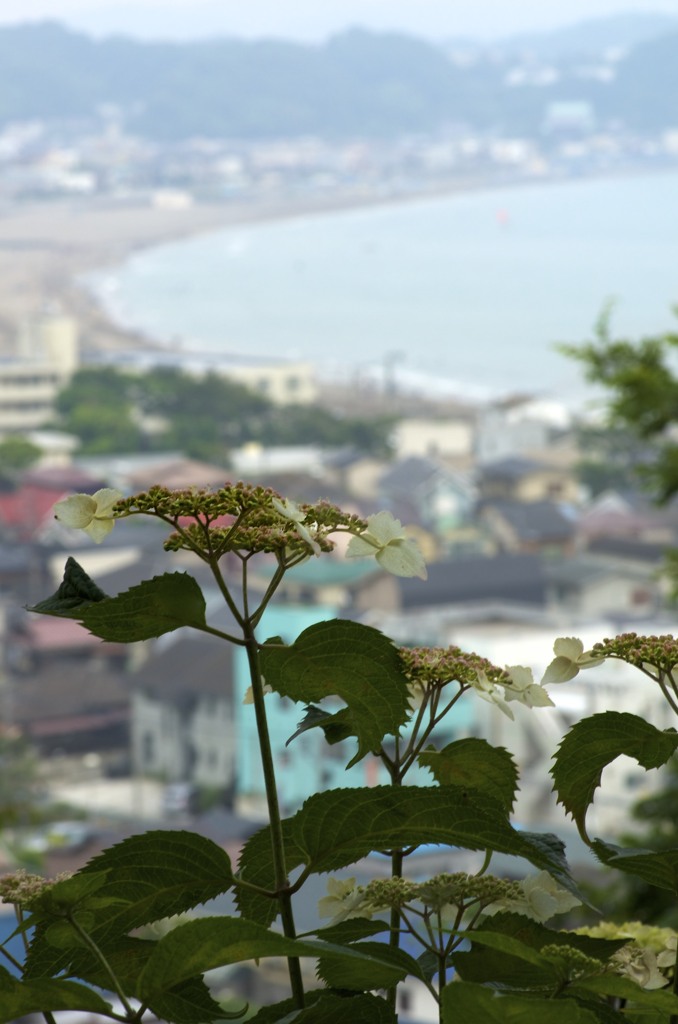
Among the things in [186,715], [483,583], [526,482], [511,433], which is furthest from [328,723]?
[511,433]

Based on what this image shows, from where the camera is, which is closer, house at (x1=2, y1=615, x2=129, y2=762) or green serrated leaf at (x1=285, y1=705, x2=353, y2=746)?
green serrated leaf at (x1=285, y1=705, x2=353, y2=746)

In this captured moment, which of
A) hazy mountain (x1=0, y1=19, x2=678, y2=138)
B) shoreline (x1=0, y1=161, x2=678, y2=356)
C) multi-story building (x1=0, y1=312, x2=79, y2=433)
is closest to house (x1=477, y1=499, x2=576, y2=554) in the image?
multi-story building (x1=0, y1=312, x2=79, y2=433)

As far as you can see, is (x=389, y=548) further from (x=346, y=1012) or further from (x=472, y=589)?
(x=472, y=589)

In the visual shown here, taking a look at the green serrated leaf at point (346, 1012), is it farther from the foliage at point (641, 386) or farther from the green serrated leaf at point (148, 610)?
the foliage at point (641, 386)

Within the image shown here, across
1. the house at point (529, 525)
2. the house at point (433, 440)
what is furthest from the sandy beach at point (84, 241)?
the house at point (529, 525)

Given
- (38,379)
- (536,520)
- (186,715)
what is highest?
(38,379)

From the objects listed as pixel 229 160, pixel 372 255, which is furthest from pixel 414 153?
pixel 372 255

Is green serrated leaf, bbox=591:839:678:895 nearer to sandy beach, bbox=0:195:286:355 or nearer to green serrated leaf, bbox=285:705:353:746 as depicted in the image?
green serrated leaf, bbox=285:705:353:746
